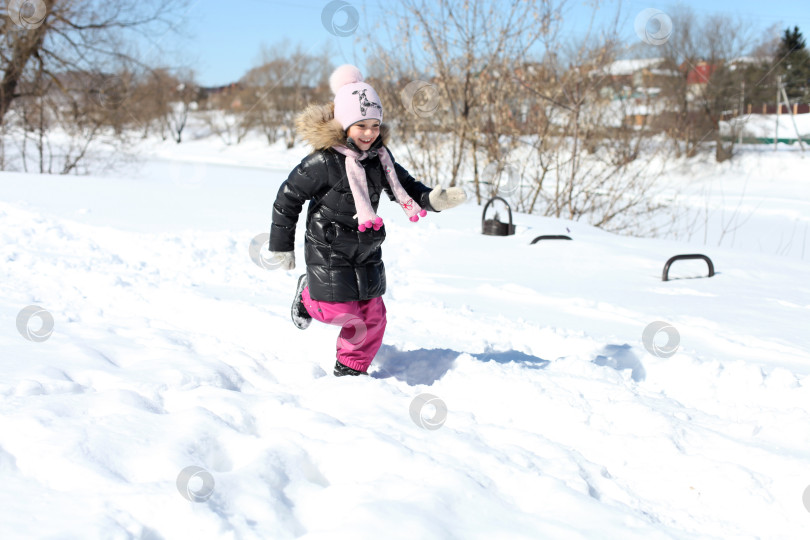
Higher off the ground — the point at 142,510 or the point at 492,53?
the point at 492,53

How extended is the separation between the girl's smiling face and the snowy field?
115 cm

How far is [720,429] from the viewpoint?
273cm

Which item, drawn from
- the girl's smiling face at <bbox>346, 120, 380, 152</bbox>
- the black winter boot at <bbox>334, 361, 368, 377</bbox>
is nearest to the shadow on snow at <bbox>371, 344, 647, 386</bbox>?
the black winter boot at <bbox>334, 361, 368, 377</bbox>

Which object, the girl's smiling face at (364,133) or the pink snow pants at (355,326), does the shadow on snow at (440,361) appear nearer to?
the pink snow pants at (355,326)

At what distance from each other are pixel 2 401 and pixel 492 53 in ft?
30.9

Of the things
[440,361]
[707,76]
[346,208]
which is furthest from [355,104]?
[707,76]

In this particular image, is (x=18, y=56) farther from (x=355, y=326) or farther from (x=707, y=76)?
(x=707, y=76)

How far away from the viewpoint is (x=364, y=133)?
3137 millimetres

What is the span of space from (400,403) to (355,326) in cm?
63

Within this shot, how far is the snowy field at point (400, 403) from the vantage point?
190cm

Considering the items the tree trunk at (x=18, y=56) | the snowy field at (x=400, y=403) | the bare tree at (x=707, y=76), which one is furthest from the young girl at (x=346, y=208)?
the bare tree at (x=707, y=76)

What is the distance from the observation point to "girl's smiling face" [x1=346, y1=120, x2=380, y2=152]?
10.2 feet

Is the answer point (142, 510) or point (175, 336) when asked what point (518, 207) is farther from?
point (142, 510)

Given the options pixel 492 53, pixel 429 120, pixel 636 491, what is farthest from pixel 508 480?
pixel 429 120
